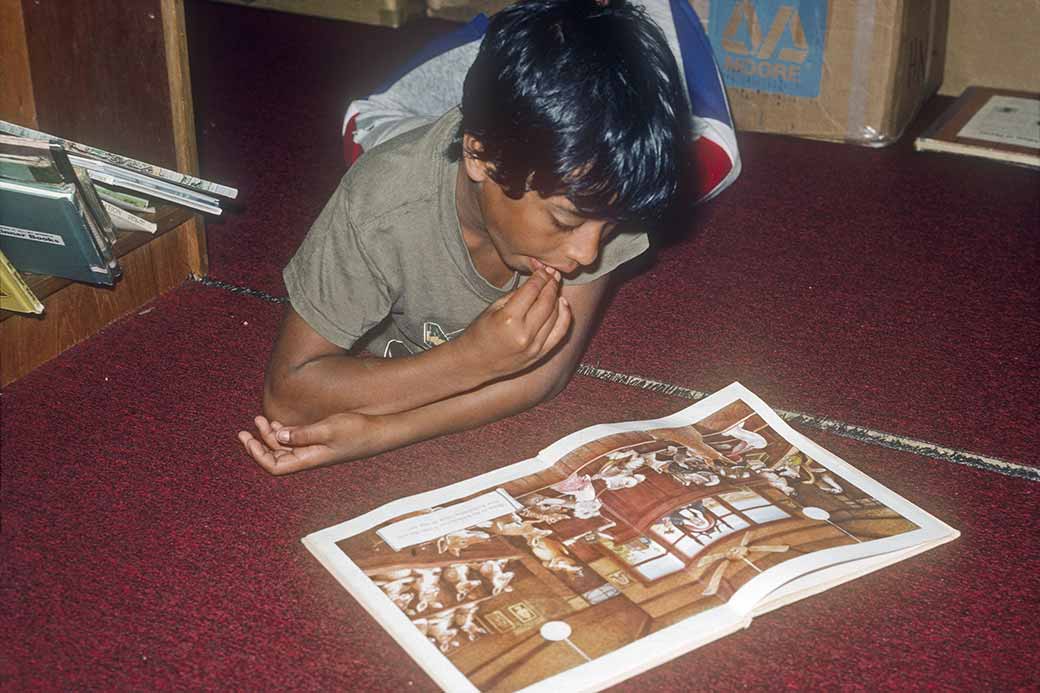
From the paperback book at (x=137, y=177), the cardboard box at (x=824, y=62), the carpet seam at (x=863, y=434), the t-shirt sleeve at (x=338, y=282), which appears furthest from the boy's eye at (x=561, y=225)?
the cardboard box at (x=824, y=62)

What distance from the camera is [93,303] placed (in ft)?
4.44

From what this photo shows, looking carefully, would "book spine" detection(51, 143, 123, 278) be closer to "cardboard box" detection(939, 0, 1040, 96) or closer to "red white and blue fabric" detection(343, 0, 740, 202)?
"red white and blue fabric" detection(343, 0, 740, 202)

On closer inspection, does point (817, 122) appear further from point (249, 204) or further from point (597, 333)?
point (249, 204)

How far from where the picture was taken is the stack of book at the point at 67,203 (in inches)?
46.8

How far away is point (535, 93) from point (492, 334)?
0.74 ft

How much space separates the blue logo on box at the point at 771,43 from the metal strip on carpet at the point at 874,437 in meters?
0.96

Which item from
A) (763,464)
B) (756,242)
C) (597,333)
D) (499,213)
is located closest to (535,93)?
(499,213)

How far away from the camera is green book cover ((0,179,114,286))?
1181 mm

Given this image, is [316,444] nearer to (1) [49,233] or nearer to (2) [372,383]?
(2) [372,383]

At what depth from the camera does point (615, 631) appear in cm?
87

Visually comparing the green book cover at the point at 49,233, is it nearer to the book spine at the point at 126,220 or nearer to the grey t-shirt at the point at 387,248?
the book spine at the point at 126,220

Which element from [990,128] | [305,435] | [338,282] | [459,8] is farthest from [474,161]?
[459,8]

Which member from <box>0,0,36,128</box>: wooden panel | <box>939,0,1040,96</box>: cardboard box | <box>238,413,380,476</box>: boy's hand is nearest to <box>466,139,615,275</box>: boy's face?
<box>238,413,380,476</box>: boy's hand

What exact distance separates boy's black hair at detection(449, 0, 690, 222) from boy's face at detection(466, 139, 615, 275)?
0.01 metres
